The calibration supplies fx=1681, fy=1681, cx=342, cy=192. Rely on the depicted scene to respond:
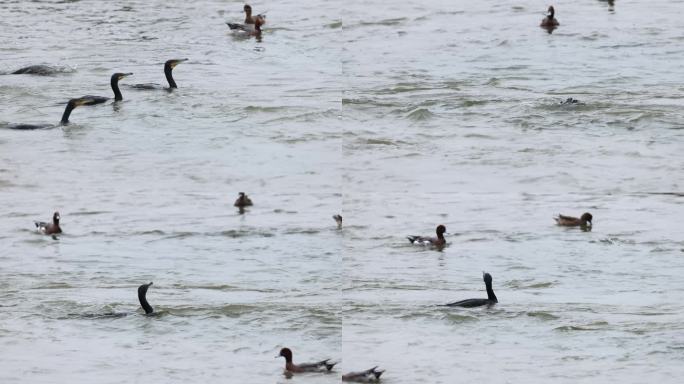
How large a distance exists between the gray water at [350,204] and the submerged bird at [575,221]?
0.38ft

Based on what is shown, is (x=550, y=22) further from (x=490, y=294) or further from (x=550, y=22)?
(x=490, y=294)

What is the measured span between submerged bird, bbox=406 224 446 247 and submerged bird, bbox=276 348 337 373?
12.8 ft

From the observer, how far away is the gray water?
48.6 feet

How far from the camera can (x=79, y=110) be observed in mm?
23062

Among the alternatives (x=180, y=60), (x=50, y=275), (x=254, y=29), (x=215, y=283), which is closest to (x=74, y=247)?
(x=50, y=275)

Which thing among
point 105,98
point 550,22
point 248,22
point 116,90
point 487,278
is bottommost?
point 487,278

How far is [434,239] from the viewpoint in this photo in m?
18.1

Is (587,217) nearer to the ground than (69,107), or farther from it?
nearer to the ground

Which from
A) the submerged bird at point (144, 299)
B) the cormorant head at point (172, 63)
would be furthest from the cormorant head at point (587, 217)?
the cormorant head at point (172, 63)

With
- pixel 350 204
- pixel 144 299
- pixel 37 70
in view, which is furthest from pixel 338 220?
pixel 37 70

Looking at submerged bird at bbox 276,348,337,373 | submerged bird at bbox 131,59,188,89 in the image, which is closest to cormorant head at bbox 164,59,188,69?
submerged bird at bbox 131,59,188,89

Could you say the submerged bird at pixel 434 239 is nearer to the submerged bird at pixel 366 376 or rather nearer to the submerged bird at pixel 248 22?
the submerged bird at pixel 366 376

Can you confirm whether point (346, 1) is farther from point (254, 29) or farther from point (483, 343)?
point (483, 343)

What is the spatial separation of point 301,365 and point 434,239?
14.5 ft
